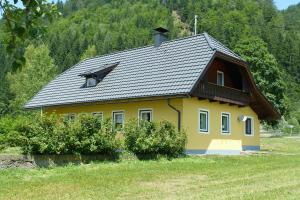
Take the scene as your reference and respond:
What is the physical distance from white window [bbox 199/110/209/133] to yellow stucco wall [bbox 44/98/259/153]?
196 millimetres

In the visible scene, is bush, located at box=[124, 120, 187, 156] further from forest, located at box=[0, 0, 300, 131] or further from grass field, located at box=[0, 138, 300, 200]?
forest, located at box=[0, 0, 300, 131]

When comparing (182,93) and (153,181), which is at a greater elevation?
(182,93)

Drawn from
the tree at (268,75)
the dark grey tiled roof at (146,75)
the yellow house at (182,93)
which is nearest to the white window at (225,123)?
the yellow house at (182,93)

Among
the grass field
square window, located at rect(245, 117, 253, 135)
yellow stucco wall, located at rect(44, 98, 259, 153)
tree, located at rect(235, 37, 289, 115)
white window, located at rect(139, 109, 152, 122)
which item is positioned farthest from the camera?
tree, located at rect(235, 37, 289, 115)

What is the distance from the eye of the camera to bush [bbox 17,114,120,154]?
48.6ft

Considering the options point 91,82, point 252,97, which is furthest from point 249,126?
point 91,82

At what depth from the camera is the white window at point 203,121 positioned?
72.4 ft

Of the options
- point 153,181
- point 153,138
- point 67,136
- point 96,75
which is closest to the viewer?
point 153,181

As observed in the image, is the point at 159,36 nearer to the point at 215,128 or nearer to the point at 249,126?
the point at 215,128

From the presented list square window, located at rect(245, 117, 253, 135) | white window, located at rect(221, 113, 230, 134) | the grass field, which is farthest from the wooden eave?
the grass field

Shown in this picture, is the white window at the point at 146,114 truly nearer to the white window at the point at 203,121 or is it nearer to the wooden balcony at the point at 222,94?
the white window at the point at 203,121

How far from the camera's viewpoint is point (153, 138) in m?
17.4

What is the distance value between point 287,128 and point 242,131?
39552 mm

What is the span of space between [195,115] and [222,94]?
1970 mm
